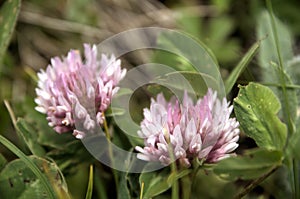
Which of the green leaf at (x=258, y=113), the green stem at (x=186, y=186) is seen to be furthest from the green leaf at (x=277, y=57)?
the green stem at (x=186, y=186)

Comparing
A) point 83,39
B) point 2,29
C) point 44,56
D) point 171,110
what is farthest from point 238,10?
point 171,110

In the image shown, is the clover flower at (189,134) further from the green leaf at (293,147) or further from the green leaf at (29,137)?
the green leaf at (29,137)

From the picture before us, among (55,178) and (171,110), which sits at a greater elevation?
(171,110)

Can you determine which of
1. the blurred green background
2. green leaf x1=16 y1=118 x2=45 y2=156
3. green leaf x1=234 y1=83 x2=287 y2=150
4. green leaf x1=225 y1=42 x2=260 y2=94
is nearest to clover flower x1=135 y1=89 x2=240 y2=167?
green leaf x1=234 y1=83 x2=287 y2=150

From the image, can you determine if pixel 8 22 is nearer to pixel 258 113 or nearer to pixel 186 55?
pixel 186 55

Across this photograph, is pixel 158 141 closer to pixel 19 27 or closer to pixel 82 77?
pixel 82 77

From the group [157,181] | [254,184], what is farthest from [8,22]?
[254,184]

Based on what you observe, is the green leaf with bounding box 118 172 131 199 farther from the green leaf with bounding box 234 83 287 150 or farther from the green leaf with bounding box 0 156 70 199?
the green leaf with bounding box 234 83 287 150
